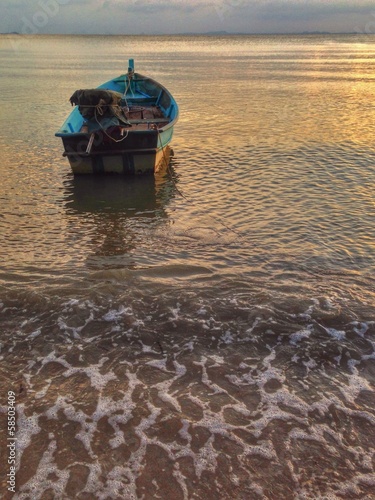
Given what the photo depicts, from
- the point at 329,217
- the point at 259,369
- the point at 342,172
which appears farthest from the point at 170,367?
the point at 342,172

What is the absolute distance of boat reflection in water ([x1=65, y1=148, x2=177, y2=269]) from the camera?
28.4ft

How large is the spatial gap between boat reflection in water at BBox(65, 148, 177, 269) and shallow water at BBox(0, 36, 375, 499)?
0.20 ft

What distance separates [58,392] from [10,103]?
960 inches

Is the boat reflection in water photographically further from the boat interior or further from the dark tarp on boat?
the dark tarp on boat

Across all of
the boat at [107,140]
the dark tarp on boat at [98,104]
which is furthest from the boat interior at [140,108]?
the dark tarp on boat at [98,104]

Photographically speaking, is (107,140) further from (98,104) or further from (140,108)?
(140,108)

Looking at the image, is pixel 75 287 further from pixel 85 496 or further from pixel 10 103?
pixel 10 103

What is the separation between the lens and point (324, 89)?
31875 mm

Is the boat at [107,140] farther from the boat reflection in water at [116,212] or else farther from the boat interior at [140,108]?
the boat reflection in water at [116,212]

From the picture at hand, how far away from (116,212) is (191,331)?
5.35 metres

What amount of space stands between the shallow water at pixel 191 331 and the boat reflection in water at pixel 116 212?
0.20 feet

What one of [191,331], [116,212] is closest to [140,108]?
[116,212]

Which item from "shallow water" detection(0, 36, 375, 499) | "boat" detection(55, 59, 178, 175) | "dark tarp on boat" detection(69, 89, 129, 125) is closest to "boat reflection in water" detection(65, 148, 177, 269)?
"shallow water" detection(0, 36, 375, 499)

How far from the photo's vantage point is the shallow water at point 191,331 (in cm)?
411
